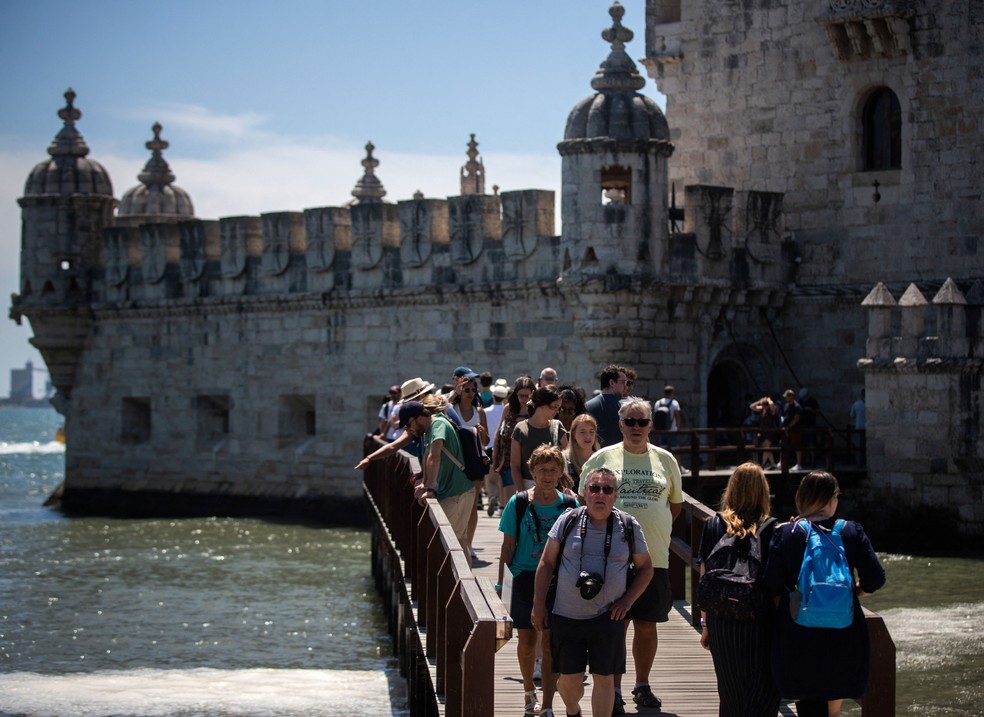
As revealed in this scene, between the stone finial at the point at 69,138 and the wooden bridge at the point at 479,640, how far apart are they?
18.3 metres

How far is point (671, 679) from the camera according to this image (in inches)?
407

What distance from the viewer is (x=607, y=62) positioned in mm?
23109

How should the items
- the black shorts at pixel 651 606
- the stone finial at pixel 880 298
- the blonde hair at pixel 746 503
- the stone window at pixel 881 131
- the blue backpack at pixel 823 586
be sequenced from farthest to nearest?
the stone window at pixel 881 131 → the stone finial at pixel 880 298 → the black shorts at pixel 651 606 → the blonde hair at pixel 746 503 → the blue backpack at pixel 823 586

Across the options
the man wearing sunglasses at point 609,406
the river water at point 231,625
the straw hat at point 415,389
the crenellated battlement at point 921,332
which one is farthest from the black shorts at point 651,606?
the crenellated battlement at point 921,332

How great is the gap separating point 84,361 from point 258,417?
16.0ft

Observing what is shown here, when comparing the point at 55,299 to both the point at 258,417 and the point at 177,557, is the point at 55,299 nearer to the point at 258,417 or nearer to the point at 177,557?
the point at 258,417

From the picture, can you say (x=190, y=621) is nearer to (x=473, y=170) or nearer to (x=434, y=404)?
(x=434, y=404)

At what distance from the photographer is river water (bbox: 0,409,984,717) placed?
52.4ft

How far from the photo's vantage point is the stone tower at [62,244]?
32.4 metres

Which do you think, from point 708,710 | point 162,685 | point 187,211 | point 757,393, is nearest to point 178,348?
point 187,211

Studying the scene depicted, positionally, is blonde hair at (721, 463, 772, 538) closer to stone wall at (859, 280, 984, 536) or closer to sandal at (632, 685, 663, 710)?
sandal at (632, 685, 663, 710)

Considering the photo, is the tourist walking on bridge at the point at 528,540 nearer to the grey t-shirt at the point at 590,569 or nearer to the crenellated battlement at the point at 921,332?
the grey t-shirt at the point at 590,569

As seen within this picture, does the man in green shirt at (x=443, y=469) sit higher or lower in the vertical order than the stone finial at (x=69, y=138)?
lower

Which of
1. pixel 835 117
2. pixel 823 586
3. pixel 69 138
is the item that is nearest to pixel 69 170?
pixel 69 138
